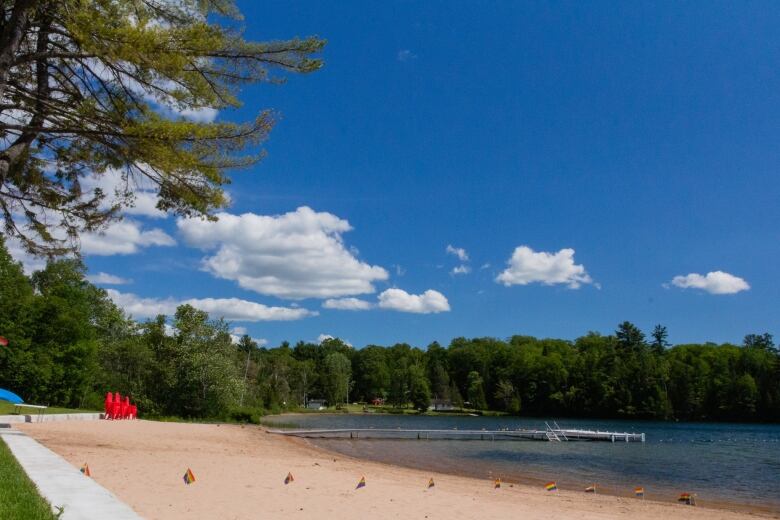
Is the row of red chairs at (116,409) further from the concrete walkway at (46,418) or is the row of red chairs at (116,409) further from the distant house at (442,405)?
the distant house at (442,405)

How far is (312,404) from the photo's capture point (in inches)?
4326

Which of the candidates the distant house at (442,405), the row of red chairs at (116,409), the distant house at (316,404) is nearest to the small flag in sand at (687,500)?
the row of red chairs at (116,409)

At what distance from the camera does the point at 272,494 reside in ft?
37.1

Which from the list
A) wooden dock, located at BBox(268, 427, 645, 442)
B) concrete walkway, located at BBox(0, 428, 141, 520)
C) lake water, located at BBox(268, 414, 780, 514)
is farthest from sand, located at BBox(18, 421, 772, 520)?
wooden dock, located at BBox(268, 427, 645, 442)

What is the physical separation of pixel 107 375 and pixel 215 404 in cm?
1281

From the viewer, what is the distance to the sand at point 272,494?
9.75m

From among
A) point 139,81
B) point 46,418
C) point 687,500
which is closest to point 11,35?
point 139,81

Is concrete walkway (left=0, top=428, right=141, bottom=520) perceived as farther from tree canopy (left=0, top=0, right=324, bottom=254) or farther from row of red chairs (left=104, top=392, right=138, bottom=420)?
row of red chairs (left=104, top=392, right=138, bottom=420)

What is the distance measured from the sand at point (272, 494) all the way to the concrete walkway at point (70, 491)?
1.01 metres

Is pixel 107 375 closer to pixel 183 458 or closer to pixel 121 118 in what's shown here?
pixel 183 458

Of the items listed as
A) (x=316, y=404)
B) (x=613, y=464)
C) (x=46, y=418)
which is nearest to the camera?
(x=46, y=418)

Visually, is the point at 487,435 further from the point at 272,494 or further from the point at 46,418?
the point at 272,494

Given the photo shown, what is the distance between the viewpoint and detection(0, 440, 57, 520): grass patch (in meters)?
5.30

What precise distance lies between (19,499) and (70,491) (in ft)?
3.66
